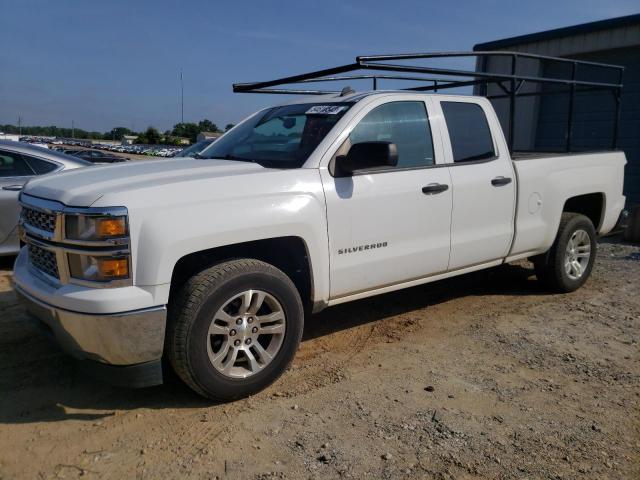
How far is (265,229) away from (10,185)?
14.0 feet

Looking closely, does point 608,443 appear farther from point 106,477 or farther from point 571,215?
point 571,215

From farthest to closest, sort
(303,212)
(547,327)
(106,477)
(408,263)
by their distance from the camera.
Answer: (547,327), (408,263), (303,212), (106,477)

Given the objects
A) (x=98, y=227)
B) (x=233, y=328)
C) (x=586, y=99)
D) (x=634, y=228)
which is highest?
(x=586, y=99)

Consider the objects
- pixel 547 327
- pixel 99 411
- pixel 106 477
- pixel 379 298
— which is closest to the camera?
pixel 106 477

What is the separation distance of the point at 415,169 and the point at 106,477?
2877 millimetres

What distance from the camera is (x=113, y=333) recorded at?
2.88 meters

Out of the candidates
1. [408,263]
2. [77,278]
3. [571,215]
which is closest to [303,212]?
[408,263]

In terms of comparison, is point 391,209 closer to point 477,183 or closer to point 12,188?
point 477,183

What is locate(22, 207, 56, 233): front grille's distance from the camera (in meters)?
3.08

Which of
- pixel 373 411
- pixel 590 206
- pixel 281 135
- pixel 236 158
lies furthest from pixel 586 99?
pixel 373 411

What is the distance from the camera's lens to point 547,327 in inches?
186

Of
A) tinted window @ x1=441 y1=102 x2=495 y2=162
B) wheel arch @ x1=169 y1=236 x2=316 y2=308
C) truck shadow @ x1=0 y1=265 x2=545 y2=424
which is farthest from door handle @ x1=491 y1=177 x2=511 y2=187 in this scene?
wheel arch @ x1=169 y1=236 x2=316 y2=308

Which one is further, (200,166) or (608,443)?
(200,166)

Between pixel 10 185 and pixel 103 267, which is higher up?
pixel 10 185
